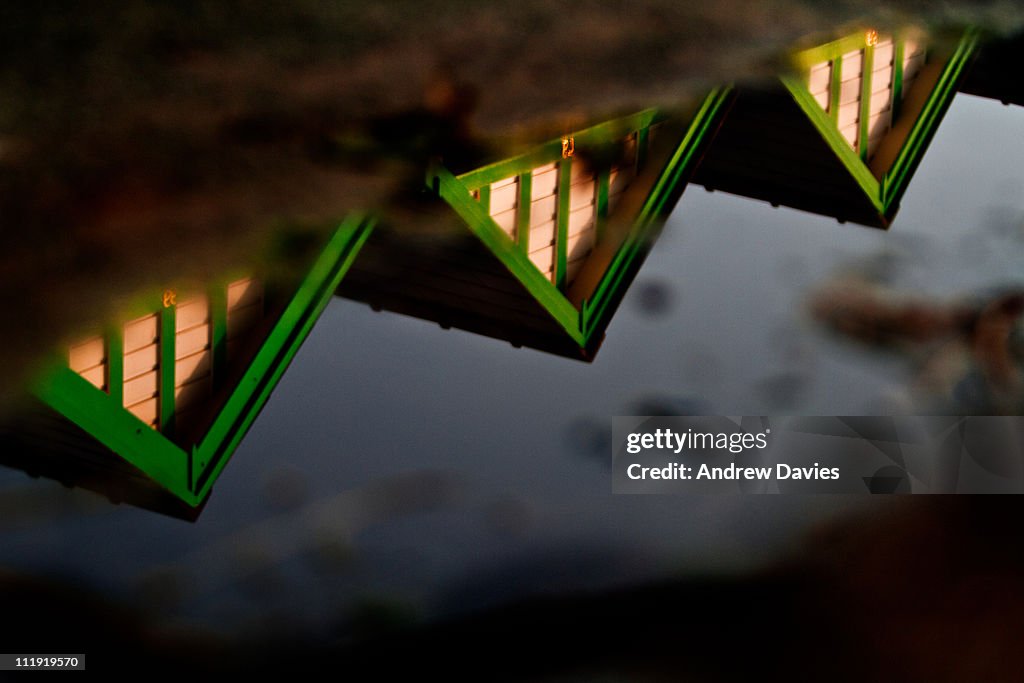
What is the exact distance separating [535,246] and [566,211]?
0.47 m

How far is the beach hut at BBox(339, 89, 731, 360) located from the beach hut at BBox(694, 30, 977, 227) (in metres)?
1.53

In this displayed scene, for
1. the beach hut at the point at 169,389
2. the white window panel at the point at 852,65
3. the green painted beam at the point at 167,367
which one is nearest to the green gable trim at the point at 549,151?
the beach hut at the point at 169,389

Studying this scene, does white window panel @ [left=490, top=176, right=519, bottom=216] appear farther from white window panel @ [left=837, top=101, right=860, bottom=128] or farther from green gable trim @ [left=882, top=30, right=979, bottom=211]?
white window panel @ [left=837, top=101, right=860, bottom=128]

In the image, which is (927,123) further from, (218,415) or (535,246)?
(218,415)

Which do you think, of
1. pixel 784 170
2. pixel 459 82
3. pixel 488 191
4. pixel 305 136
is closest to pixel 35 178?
pixel 305 136

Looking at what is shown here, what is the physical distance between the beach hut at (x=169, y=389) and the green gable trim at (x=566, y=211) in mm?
821

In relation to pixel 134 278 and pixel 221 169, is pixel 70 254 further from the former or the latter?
pixel 221 169

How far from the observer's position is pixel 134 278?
6.41 metres

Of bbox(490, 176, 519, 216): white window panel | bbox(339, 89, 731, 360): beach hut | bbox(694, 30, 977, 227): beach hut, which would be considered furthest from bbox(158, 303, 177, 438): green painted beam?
bbox(694, 30, 977, 227): beach hut

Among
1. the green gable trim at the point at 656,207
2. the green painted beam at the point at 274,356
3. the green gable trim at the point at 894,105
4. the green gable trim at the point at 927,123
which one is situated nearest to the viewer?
the green painted beam at the point at 274,356

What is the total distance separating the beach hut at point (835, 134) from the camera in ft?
32.7

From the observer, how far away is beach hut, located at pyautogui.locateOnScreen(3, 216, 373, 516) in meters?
5.26

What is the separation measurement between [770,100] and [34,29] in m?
5.45

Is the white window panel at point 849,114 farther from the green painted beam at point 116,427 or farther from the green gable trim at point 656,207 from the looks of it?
the green painted beam at point 116,427
